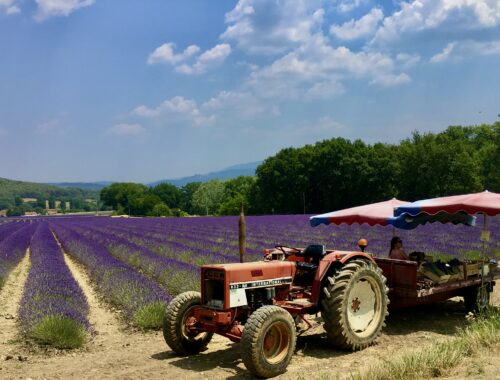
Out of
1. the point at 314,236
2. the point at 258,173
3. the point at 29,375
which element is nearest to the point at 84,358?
the point at 29,375

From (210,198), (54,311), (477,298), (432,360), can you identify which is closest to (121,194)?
(210,198)

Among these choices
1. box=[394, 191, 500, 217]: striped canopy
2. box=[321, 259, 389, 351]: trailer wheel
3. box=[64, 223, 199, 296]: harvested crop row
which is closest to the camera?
box=[321, 259, 389, 351]: trailer wheel

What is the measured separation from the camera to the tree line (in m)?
51.2

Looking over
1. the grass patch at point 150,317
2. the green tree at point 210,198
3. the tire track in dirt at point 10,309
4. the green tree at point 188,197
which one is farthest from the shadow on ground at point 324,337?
the green tree at point 188,197

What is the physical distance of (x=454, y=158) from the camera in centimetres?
5109

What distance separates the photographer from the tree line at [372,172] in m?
51.2

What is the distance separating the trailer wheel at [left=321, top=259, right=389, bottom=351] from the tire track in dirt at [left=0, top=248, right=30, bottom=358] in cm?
436

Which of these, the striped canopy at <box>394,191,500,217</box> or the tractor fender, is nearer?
the tractor fender

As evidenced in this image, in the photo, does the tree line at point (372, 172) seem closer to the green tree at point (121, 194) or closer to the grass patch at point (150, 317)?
the grass patch at point (150, 317)

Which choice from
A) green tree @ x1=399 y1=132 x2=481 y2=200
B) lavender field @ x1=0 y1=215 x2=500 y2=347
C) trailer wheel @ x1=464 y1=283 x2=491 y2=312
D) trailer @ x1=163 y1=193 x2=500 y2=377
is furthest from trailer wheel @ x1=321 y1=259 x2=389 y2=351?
green tree @ x1=399 y1=132 x2=481 y2=200

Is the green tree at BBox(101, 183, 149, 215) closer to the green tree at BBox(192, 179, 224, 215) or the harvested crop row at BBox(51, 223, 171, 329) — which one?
the green tree at BBox(192, 179, 224, 215)

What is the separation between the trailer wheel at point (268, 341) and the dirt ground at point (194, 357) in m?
0.21

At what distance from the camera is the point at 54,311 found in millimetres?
7898

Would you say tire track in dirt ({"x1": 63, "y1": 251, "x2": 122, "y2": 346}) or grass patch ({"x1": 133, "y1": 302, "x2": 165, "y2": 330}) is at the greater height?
grass patch ({"x1": 133, "y1": 302, "x2": 165, "y2": 330})
